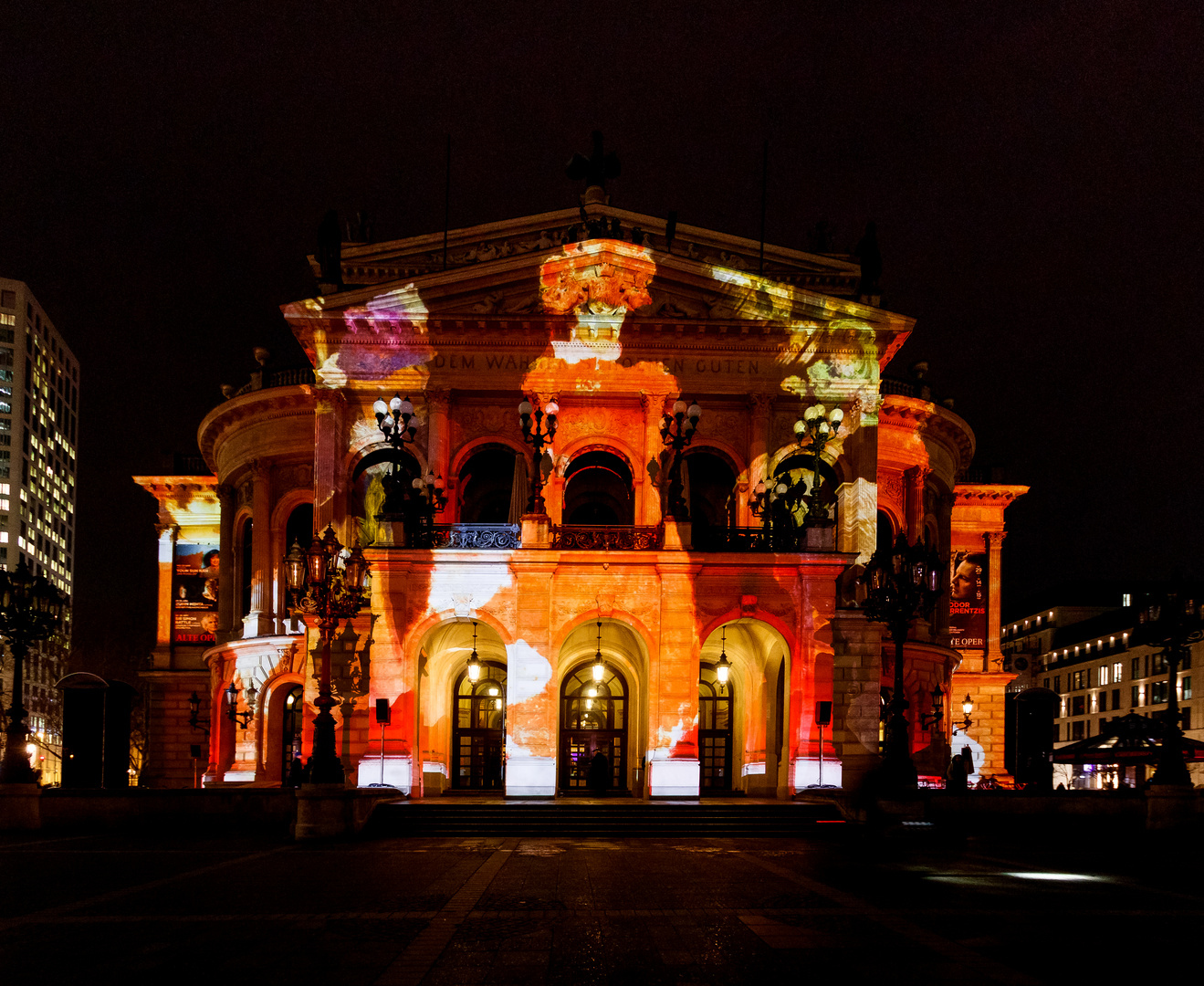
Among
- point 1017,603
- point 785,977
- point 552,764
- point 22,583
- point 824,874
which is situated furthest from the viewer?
point 1017,603

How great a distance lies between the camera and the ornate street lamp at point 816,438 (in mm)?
35531

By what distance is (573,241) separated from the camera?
41.4m

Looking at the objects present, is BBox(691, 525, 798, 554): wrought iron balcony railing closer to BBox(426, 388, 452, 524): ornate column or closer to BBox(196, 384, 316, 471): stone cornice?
BBox(426, 388, 452, 524): ornate column

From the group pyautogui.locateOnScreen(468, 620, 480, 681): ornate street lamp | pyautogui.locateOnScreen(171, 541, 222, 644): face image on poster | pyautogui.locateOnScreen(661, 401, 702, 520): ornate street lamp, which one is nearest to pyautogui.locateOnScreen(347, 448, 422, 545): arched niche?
pyautogui.locateOnScreen(468, 620, 480, 681): ornate street lamp

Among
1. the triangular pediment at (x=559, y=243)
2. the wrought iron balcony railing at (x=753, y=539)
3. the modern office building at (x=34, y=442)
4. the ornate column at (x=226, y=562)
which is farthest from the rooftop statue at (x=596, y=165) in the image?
the modern office building at (x=34, y=442)

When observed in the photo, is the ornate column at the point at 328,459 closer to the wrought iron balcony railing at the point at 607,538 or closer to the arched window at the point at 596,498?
the arched window at the point at 596,498

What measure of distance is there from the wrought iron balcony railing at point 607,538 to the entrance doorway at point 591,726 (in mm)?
5351

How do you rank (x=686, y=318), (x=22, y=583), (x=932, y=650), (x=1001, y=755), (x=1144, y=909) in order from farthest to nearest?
1. (x=1001, y=755)
2. (x=932, y=650)
3. (x=686, y=318)
4. (x=22, y=583)
5. (x=1144, y=909)

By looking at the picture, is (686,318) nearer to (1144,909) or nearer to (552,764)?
(552,764)

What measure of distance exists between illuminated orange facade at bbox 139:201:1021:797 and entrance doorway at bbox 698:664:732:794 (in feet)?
0.32

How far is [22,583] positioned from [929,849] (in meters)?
20.5

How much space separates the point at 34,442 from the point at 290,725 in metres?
125

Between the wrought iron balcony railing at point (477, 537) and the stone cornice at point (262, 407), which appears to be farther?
the stone cornice at point (262, 407)

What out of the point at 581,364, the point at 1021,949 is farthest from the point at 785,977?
the point at 581,364
